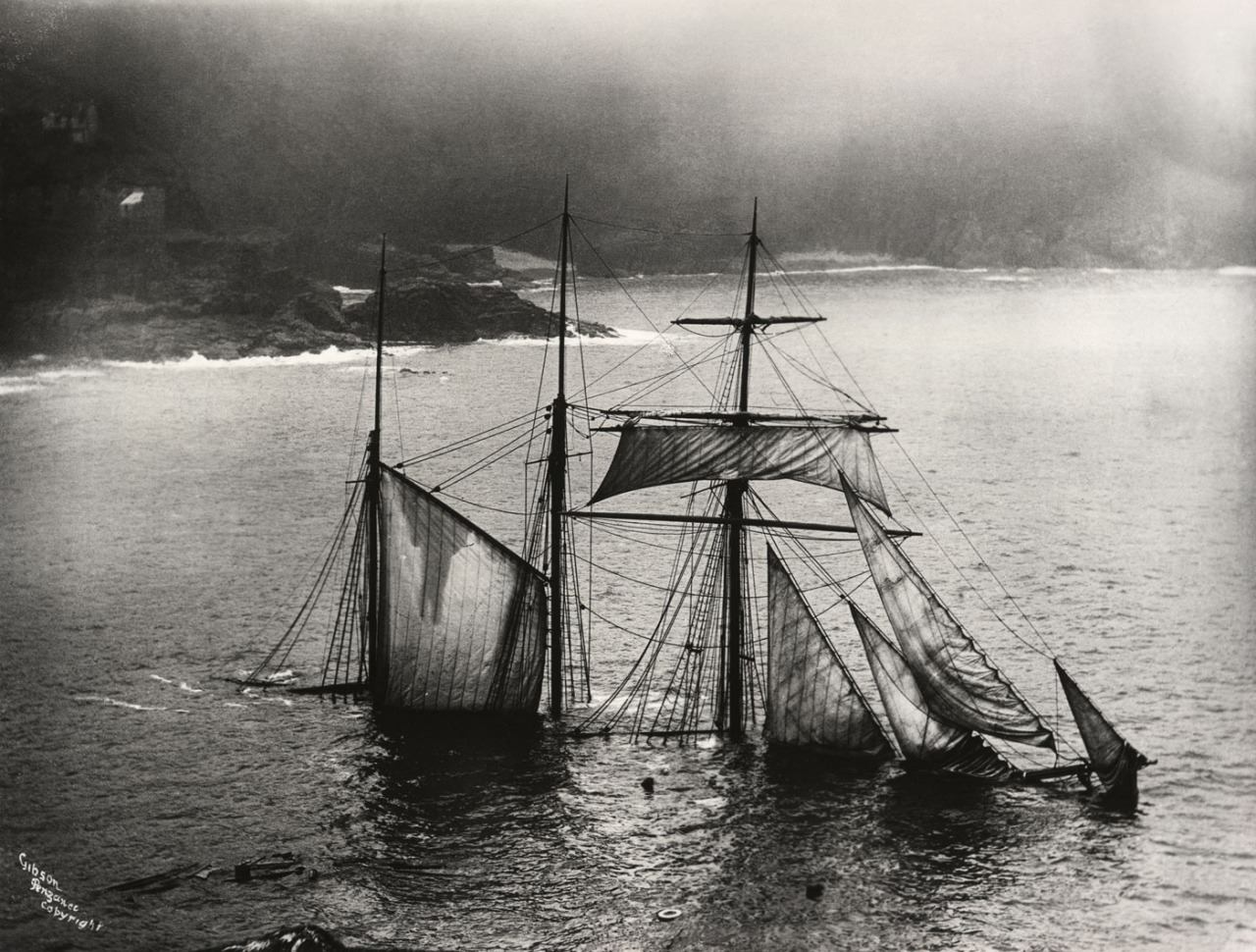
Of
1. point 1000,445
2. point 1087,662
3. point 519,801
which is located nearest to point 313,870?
point 519,801

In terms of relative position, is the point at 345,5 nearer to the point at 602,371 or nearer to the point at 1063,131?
the point at 602,371

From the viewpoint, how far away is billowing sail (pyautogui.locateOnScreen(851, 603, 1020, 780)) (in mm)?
17891

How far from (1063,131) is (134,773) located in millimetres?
19772

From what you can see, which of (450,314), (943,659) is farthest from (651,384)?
(943,659)

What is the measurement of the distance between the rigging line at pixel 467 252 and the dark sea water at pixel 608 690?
1.79 metres

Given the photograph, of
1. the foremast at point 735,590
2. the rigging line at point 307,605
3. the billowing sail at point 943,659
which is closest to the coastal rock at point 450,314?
the rigging line at point 307,605

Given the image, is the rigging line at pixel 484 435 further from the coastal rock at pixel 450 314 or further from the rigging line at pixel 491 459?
the coastal rock at pixel 450 314

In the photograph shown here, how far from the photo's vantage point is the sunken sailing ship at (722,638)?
1777cm

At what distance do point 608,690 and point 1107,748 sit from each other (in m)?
8.12

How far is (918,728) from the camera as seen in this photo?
59.7ft

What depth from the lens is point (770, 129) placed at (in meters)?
25.5

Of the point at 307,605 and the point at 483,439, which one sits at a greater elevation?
the point at 483,439

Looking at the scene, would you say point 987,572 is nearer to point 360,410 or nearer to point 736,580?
point 736,580

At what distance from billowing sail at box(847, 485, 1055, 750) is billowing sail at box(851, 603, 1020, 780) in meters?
0.27
